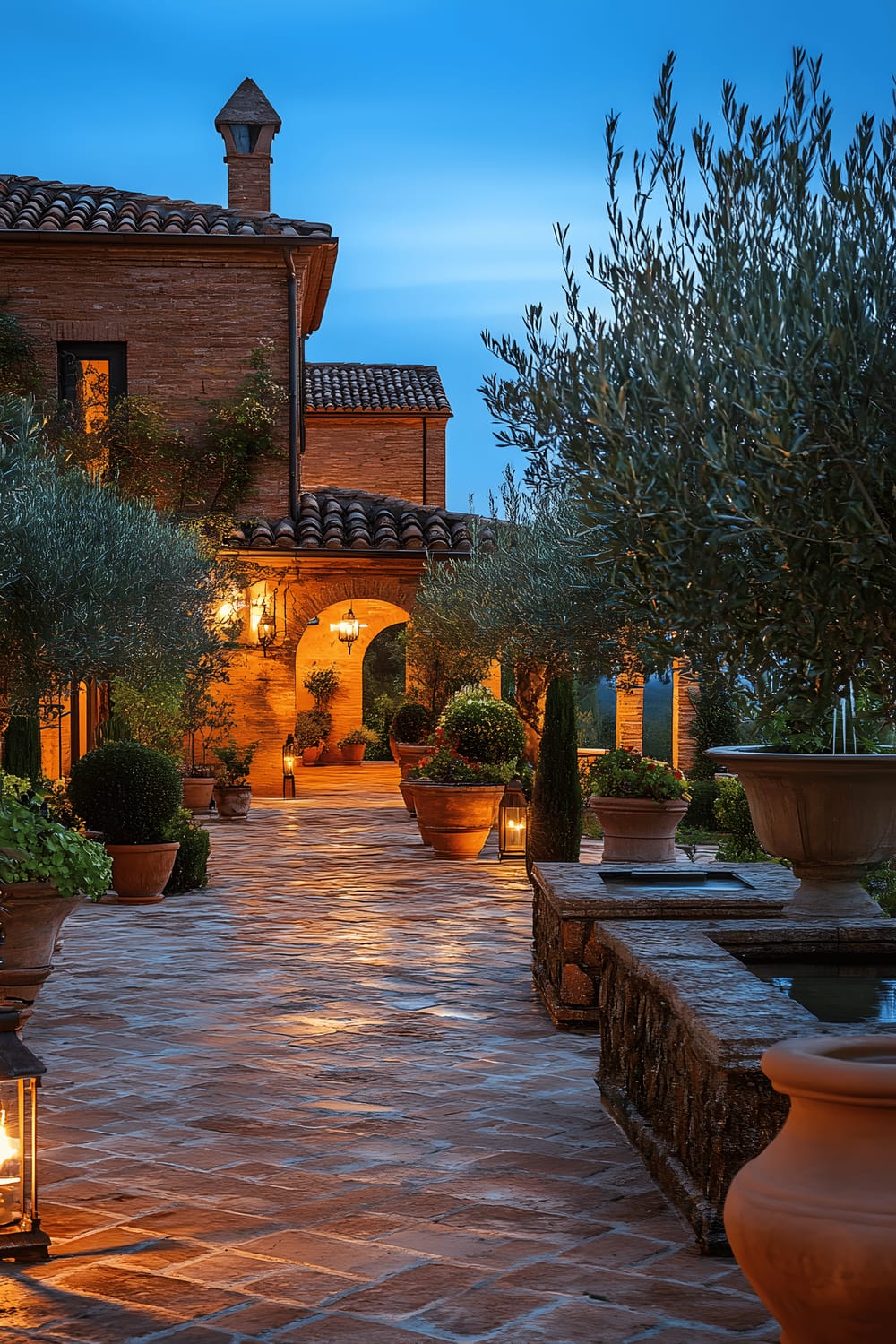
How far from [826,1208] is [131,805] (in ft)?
29.5

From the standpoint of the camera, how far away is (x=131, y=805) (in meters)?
11.2

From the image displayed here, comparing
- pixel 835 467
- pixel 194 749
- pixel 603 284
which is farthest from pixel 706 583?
pixel 194 749

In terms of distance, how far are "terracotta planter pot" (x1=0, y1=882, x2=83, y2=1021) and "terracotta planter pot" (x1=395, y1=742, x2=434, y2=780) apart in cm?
1334

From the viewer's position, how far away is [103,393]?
2005 cm

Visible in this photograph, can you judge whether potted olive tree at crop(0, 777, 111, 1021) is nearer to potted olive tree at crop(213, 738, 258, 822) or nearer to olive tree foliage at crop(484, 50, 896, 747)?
olive tree foliage at crop(484, 50, 896, 747)

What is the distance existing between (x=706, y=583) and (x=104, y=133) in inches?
5689

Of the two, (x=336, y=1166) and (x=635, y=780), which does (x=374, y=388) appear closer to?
(x=635, y=780)

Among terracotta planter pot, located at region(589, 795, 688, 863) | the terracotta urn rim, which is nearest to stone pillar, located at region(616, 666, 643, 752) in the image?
terracotta planter pot, located at region(589, 795, 688, 863)

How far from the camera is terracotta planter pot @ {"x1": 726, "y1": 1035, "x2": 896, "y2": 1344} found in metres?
2.73

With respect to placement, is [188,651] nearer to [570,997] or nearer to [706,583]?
[570,997]

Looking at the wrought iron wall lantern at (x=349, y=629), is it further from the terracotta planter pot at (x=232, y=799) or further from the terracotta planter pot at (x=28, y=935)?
the terracotta planter pot at (x=28, y=935)

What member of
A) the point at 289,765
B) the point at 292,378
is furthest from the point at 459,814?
the point at 292,378

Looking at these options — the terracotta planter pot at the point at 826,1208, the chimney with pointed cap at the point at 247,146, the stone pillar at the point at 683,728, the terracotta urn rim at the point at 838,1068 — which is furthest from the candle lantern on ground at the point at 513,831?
the chimney with pointed cap at the point at 247,146

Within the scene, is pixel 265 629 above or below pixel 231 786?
above
